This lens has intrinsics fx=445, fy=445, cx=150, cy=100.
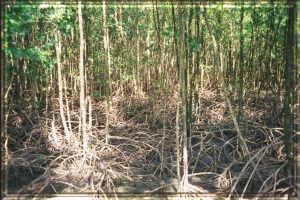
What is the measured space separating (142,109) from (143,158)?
7.83 feet

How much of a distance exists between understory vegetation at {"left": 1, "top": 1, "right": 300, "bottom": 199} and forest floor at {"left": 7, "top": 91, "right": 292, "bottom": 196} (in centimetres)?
2

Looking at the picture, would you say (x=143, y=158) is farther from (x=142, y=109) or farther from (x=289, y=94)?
(x=142, y=109)

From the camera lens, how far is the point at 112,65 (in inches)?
312

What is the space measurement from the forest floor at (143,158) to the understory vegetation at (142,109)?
0.6 inches

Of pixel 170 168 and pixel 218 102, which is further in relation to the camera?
pixel 218 102

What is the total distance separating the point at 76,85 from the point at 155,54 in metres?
1.48

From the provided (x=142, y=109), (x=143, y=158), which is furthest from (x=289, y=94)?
(x=142, y=109)

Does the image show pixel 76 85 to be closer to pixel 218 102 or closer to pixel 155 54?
pixel 155 54

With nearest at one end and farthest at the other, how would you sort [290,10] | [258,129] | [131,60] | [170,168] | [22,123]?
[290,10] < [170,168] < [258,129] < [22,123] < [131,60]

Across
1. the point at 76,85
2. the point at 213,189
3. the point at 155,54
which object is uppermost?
the point at 155,54

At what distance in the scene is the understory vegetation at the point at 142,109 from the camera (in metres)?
4.14

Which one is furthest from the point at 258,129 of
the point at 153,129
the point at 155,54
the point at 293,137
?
the point at 155,54

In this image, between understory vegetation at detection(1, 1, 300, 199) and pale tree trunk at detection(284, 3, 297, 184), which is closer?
pale tree trunk at detection(284, 3, 297, 184)

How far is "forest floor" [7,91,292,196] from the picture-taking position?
430 cm
